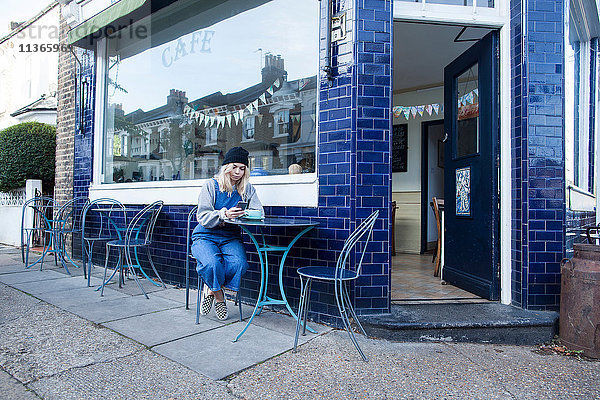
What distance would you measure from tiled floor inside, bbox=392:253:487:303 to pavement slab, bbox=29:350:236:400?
7.06ft

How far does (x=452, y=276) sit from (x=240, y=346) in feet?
9.06

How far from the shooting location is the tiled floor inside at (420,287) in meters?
4.11

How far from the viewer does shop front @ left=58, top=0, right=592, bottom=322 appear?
3549mm

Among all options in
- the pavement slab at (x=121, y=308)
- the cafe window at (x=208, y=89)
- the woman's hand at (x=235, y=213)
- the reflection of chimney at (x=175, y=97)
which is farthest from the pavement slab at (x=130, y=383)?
the reflection of chimney at (x=175, y=97)

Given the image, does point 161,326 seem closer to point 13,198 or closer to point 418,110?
point 418,110

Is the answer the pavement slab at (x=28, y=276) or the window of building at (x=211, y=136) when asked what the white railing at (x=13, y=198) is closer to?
the pavement slab at (x=28, y=276)

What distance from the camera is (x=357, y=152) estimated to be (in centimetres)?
350

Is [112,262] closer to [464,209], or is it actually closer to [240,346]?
[240,346]

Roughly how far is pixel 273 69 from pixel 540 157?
2878 mm

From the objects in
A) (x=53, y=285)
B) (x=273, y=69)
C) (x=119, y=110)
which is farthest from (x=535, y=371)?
(x=119, y=110)

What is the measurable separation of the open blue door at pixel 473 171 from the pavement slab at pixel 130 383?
2806mm

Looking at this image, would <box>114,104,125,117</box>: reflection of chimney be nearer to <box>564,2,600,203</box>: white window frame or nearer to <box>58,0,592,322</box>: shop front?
<box>58,0,592,322</box>: shop front

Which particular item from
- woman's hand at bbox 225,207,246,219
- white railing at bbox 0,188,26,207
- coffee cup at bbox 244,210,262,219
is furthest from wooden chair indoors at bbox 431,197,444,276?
white railing at bbox 0,188,26,207

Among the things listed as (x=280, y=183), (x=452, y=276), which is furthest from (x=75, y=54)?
(x=452, y=276)
